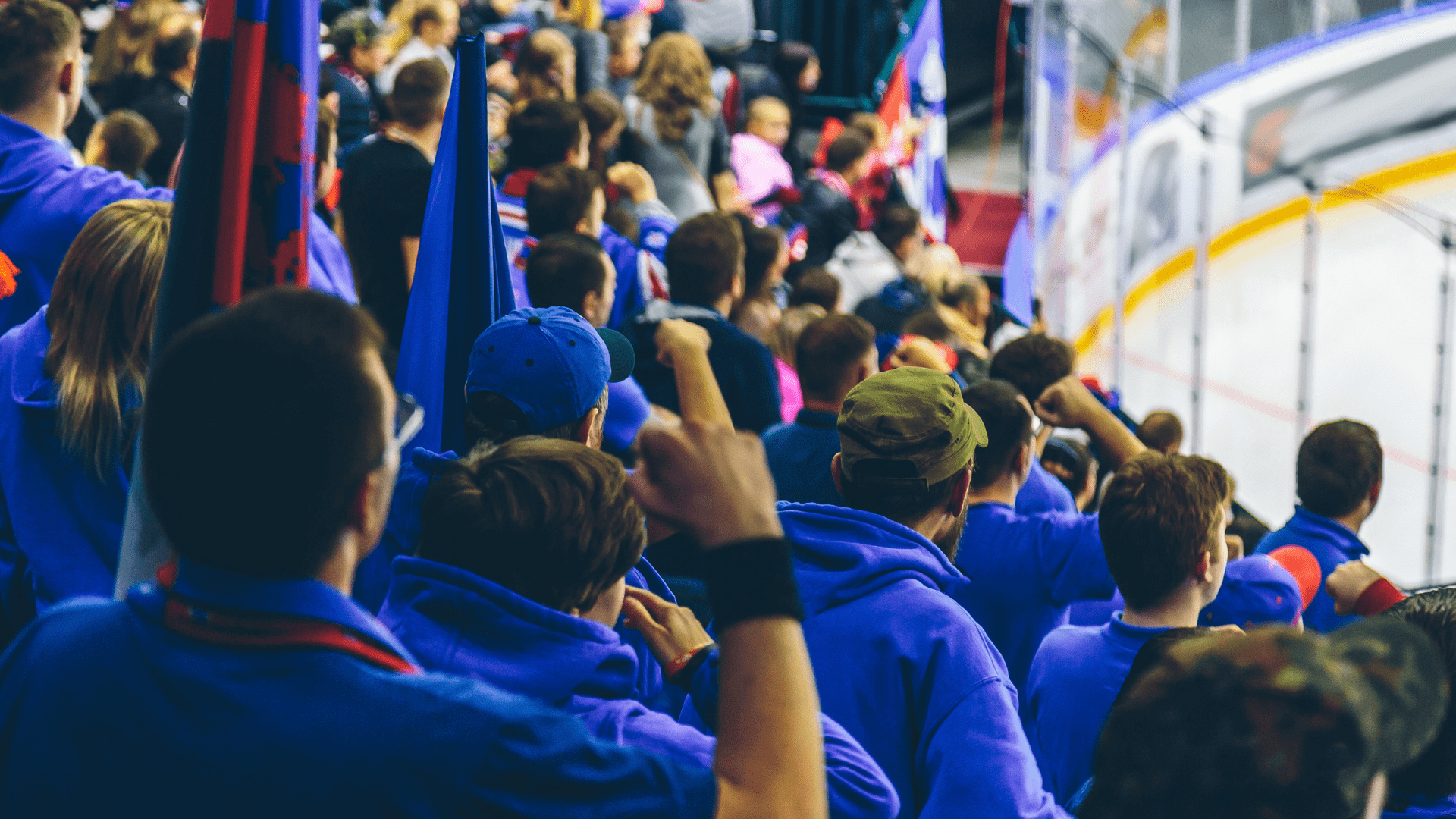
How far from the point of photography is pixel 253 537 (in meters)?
1.12

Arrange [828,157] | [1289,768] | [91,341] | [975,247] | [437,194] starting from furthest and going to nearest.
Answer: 1. [975,247]
2. [828,157]
3. [437,194]
4. [91,341]
5. [1289,768]

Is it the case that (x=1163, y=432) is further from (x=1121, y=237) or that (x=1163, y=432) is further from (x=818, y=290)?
(x=1121, y=237)

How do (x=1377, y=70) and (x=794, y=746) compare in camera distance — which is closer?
(x=794, y=746)

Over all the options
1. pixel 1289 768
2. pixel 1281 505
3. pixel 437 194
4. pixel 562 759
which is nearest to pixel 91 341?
pixel 437 194

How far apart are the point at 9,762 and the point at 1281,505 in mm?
10943

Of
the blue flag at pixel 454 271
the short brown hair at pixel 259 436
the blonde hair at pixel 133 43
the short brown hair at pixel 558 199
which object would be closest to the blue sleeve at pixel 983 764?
the short brown hair at pixel 259 436

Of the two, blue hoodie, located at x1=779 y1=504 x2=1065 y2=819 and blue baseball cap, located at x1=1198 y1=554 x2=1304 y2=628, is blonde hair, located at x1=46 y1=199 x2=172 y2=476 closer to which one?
blue hoodie, located at x1=779 y1=504 x2=1065 y2=819

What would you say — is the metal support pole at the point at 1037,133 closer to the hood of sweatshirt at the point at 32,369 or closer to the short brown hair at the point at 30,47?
the short brown hair at the point at 30,47

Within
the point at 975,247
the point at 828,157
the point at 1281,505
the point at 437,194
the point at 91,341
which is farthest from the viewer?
the point at 975,247

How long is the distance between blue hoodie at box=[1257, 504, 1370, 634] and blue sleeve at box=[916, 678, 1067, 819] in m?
2.17

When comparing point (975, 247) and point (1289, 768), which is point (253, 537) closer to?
point (1289, 768)

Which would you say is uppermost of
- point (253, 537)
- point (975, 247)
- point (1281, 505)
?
point (253, 537)

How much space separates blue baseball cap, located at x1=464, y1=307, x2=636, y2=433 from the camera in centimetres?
232

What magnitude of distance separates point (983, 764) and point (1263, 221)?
34.8ft
